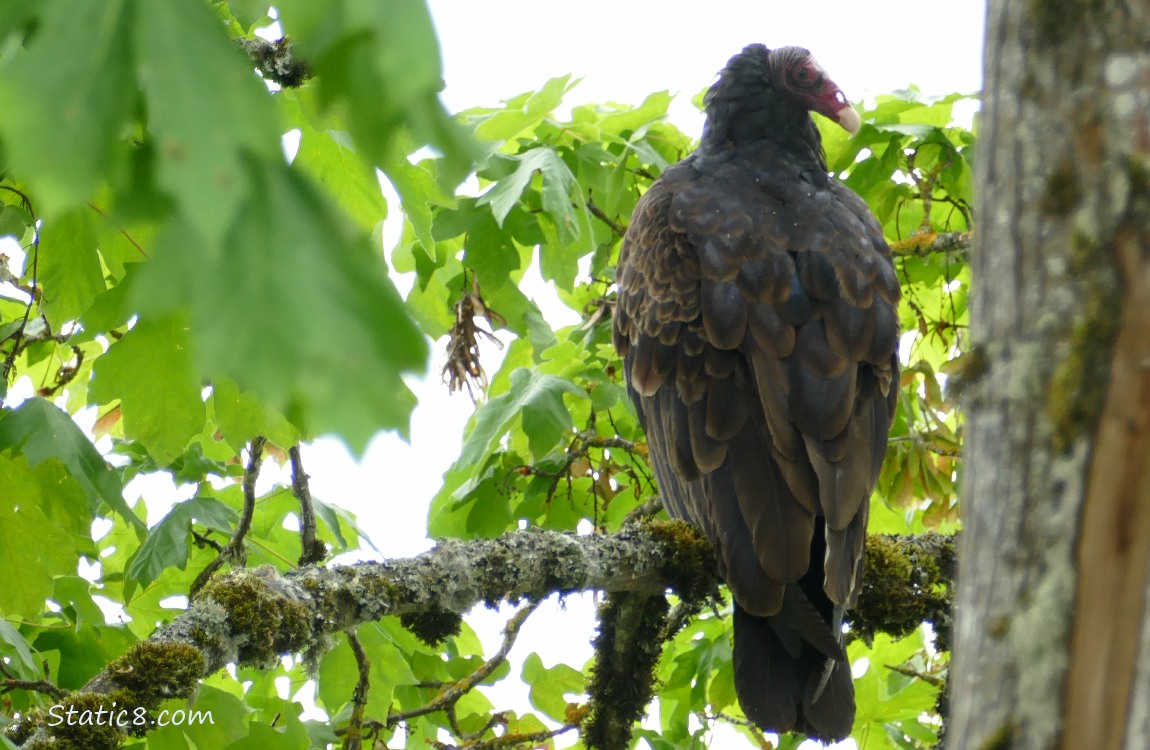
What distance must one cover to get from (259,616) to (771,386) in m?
1.43

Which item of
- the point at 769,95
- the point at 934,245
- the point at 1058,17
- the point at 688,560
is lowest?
the point at 1058,17

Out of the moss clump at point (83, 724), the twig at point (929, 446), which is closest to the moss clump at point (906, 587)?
the twig at point (929, 446)

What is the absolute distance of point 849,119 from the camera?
11.7 feet

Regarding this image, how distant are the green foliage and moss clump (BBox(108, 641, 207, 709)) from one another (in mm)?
221

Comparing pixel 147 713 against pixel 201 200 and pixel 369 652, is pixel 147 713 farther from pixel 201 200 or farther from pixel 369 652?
pixel 201 200

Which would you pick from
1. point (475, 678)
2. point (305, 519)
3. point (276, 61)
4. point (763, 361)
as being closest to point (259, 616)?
point (305, 519)

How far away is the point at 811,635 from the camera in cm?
267

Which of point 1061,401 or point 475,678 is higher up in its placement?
point 475,678

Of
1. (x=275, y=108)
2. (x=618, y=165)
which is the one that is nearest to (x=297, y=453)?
(x=618, y=165)

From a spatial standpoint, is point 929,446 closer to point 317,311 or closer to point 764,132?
point 764,132

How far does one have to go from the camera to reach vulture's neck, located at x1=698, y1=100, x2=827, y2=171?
147 inches

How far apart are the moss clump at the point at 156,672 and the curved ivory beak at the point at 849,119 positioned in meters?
2.59

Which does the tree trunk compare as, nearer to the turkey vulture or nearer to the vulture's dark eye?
the turkey vulture

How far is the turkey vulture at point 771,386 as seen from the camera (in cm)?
273
